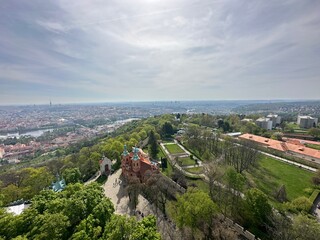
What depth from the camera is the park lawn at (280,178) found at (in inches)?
1056

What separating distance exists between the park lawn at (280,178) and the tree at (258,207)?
774 cm

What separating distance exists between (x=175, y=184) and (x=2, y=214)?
19787mm

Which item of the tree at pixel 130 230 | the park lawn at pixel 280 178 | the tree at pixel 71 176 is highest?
the tree at pixel 130 230

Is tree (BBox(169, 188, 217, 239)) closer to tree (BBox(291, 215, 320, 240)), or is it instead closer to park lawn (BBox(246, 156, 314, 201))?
tree (BBox(291, 215, 320, 240))

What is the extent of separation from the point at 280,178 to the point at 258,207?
16168 millimetres

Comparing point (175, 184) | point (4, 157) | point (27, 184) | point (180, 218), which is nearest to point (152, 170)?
point (175, 184)

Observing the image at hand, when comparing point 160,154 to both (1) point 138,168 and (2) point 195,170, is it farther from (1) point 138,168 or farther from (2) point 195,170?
(1) point 138,168

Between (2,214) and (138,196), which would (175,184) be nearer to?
(138,196)

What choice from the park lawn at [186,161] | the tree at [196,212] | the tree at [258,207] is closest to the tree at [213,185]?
the tree at [258,207]

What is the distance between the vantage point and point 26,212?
14125mm

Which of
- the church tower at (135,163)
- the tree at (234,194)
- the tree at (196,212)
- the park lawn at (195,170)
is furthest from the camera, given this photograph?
the park lawn at (195,170)

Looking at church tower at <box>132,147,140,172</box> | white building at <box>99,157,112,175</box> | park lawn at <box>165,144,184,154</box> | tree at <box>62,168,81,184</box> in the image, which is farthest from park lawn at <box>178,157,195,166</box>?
tree at <box>62,168,81,184</box>

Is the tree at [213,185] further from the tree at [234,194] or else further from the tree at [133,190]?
the tree at [133,190]

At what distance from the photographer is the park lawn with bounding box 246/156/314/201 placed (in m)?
26.8
